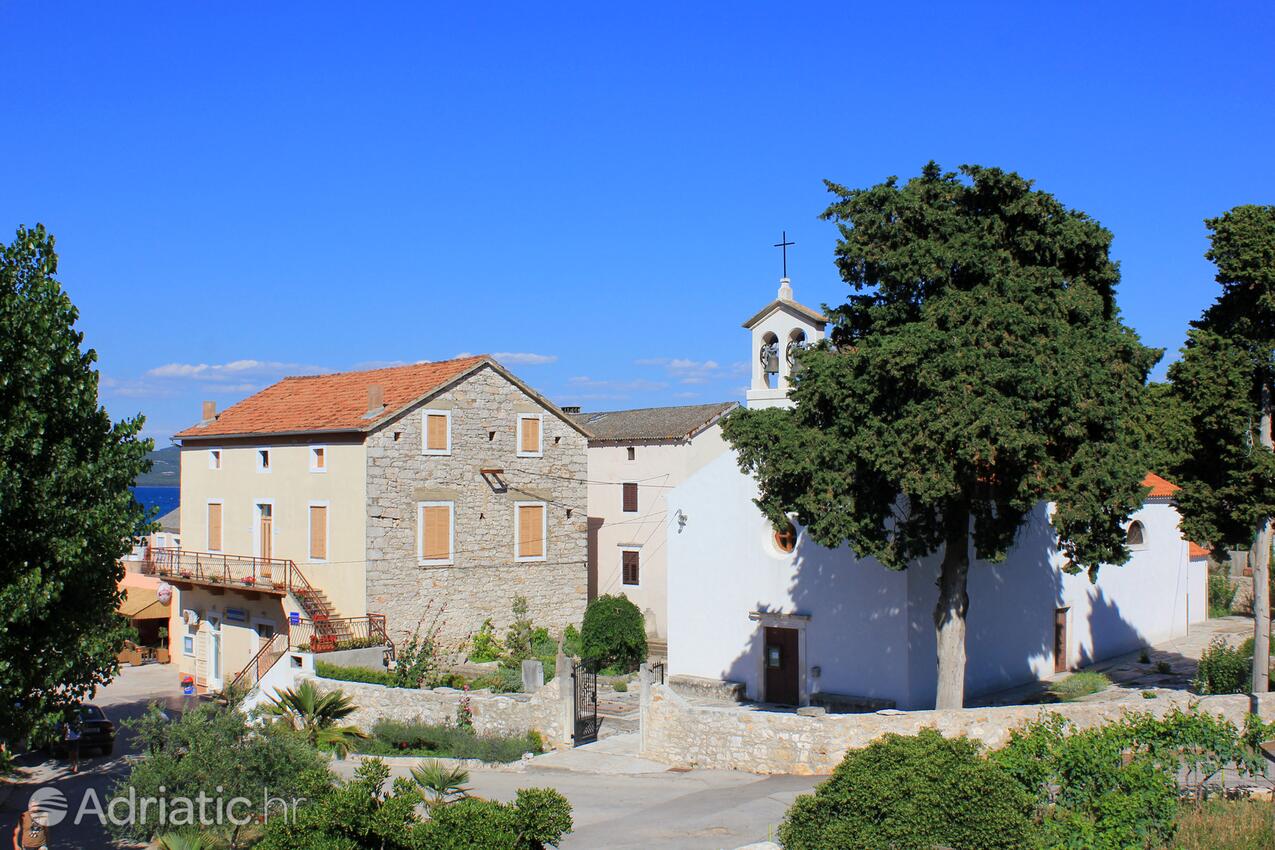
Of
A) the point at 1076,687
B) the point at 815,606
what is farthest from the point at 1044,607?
the point at 815,606

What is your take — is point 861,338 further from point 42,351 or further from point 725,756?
point 42,351

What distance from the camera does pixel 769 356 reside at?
2575 centimetres

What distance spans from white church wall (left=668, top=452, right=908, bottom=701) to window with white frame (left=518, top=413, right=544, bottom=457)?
763 cm

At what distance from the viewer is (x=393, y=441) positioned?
3000cm

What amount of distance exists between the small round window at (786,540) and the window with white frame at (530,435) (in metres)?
10.5

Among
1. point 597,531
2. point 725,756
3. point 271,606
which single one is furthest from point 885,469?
point 597,531

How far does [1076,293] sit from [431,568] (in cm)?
1917

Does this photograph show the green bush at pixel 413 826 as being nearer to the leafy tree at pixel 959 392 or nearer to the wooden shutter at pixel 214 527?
the leafy tree at pixel 959 392

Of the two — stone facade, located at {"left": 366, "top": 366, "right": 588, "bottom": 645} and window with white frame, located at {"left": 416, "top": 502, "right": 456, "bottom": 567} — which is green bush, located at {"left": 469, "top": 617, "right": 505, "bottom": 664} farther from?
window with white frame, located at {"left": 416, "top": 502, "right": 456, "bottom": 567}

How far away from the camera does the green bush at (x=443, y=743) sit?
21.4m

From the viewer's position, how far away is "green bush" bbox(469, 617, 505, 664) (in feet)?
99.9

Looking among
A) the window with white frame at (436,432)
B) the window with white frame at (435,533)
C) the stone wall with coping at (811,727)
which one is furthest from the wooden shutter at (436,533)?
the stone wall with coping at (811,727)

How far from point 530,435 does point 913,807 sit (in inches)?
906

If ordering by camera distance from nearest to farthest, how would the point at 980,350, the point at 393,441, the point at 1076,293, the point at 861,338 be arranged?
the point at 980,350, the point at 1076,293, the point at 861,338, the point at 393,441
